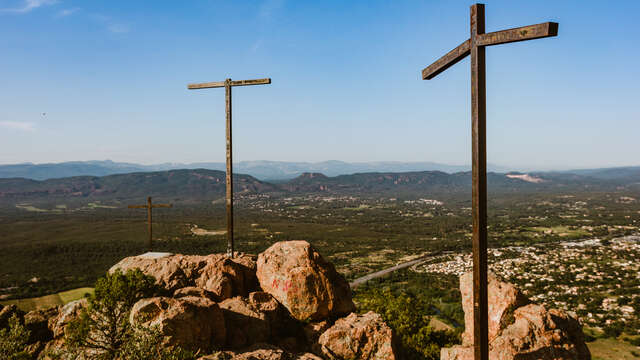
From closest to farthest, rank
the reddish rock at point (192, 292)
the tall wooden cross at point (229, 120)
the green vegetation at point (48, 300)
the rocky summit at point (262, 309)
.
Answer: the rocky summit at point (262, 309)
the reddish rock at point (192, 292)
the tall wooden cross at point (229, 120)
the green vegetation at point (48, 300)

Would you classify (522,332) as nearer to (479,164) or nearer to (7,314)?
(479,164)

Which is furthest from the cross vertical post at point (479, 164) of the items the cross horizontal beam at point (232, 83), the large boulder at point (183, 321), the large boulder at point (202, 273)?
the cross horizontal beam at point (232, 83)

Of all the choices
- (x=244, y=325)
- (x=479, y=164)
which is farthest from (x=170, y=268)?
(x=479, y=164)

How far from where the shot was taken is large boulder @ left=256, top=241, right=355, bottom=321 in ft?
44.7

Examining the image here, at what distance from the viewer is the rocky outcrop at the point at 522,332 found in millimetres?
11211

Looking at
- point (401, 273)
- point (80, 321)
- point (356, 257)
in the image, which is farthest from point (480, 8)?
point (356, 257)

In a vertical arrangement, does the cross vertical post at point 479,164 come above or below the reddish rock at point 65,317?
above

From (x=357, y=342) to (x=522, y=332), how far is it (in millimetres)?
5000

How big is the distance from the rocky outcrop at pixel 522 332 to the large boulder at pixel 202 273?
750 cm

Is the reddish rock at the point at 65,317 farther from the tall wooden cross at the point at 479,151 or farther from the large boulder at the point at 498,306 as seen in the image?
the large boulder at the point at 498,306

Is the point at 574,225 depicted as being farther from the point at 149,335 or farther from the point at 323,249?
the point at 149,335

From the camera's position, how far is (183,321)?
998 cm

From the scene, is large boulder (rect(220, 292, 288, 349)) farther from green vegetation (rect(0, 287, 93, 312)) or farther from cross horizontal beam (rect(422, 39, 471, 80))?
green vegetation (rect(0, 287, 93, 312))

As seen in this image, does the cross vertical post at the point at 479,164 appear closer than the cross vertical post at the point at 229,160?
Yes
